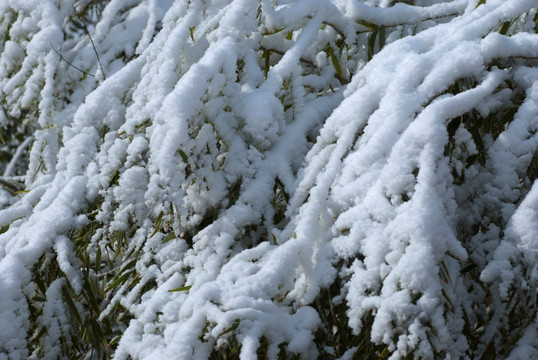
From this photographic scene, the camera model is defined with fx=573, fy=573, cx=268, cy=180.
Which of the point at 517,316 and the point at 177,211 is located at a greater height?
the point at 177,211

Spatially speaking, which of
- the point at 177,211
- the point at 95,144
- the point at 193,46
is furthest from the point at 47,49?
the point at 177,211

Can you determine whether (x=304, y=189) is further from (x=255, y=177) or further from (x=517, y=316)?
(x=517, y=316)

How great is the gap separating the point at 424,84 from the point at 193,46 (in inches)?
25.2

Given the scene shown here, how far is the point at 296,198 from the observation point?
1.32m

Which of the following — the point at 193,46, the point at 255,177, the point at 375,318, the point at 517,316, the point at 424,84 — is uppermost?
the point at 193,46

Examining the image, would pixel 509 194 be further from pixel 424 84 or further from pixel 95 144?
pixel 95 144

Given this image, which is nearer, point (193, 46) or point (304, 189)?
point (304, 189)

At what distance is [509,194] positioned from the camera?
1180mm

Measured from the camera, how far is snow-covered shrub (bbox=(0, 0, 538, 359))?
111 cm

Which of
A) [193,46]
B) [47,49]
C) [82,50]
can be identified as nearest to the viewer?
[193,46]

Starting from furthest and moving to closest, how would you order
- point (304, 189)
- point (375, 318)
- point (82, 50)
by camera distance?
point (82, 50)
point (304, 189)
point (375, 318)

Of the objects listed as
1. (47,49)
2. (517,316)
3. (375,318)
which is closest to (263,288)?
(375,318)

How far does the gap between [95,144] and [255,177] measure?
0.49m

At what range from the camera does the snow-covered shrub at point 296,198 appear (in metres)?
1.11
